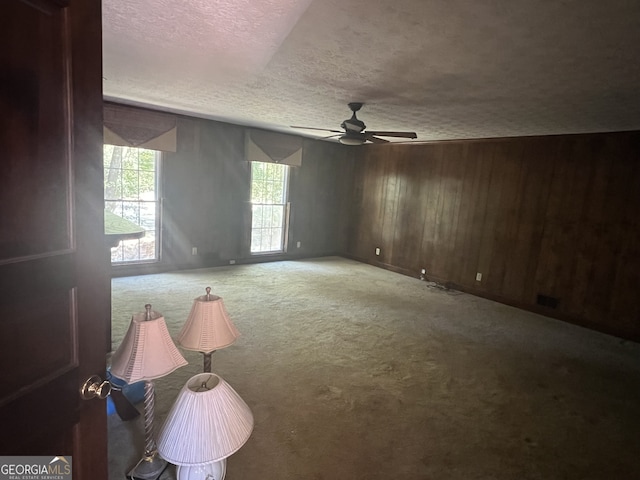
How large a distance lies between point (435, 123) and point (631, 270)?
2782 mm

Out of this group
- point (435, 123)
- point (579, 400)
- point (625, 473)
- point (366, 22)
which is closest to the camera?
point (366, 22)

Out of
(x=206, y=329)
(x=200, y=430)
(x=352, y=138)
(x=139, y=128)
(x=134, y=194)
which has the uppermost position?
(x=139, y=128)

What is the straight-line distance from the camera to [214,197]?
5.72 meters

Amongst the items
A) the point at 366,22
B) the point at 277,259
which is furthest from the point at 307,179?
the point at 366,22

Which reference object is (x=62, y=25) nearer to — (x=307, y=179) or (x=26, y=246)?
(x=26, y=246)

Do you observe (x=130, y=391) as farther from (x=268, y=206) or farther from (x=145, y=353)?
(x=268, y=206)

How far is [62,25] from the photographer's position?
732 mm

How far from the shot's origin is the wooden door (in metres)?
0.65

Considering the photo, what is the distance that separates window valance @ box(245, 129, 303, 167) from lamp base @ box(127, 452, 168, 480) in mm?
4818

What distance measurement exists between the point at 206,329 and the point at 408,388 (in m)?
1.76

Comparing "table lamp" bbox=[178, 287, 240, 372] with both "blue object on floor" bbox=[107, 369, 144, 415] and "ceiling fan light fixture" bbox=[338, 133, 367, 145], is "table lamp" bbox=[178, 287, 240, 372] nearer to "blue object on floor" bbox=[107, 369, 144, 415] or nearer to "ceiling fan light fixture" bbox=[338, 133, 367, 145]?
"blue object on floor" bbox=[107, 369, 144, 415]

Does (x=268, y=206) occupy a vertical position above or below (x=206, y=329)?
above

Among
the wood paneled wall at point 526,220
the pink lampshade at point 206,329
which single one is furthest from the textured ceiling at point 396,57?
the pink lampshade at point 206,329

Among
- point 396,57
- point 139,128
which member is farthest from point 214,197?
Answer: point 396,57
